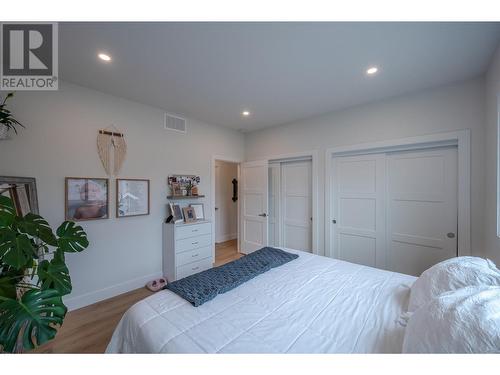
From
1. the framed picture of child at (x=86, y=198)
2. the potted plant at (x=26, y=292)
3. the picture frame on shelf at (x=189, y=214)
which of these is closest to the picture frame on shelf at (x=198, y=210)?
the picture frame on shelf at (x=189, y=214)

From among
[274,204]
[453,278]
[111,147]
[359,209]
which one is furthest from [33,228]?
[359,209]

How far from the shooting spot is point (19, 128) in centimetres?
195

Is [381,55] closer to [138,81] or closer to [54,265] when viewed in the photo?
[138,81]

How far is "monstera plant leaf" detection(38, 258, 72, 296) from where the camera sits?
4.38ft

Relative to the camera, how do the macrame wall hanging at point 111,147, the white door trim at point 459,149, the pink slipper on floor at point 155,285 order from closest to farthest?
the white door trim at point 459,149 < the macrame wall hanging at point 111,147 < the pink slipper on floor at point 155,285

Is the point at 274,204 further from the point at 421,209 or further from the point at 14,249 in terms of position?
the point at 14,249

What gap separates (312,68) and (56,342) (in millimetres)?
3414

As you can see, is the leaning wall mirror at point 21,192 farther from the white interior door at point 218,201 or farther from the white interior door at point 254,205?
the white interior door at point 218,201

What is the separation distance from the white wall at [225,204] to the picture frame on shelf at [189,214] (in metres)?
1.89

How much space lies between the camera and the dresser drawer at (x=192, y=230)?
2.88 m

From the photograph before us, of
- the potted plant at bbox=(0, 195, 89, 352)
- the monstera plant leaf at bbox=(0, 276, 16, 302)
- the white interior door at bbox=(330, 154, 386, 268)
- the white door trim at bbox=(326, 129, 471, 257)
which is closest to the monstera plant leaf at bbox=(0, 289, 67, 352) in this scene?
the potted plant at bbox=(0, 195, 89, 352)

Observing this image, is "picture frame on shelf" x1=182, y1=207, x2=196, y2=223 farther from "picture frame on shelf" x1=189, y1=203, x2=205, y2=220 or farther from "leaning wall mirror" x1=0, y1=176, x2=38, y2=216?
"leaning wall mirror" x1=0, y1=176, x2=38, y2=216

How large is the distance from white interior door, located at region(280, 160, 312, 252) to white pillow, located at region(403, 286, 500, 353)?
2561mm
